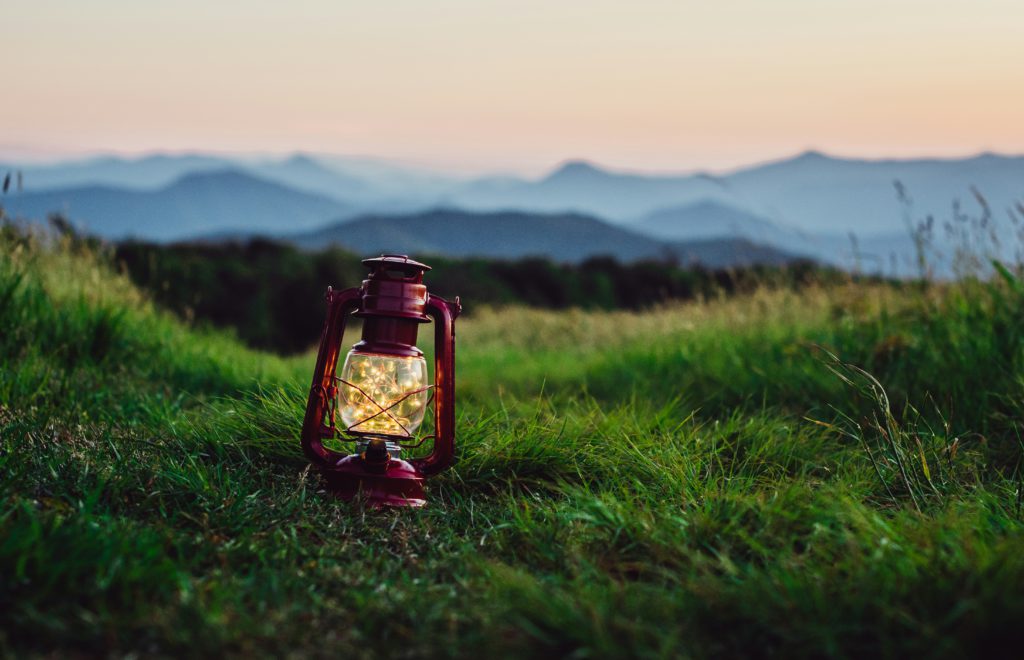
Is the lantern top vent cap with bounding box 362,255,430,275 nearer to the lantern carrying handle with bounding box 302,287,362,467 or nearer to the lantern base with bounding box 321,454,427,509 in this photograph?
the lantern carrying handle with bounding box 302,287,362,467

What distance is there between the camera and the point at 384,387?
3154 mm

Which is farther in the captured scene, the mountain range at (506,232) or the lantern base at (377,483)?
the mountain range at (506,232)

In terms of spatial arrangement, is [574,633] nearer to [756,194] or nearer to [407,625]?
[407,625]

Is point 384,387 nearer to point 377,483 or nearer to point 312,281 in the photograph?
point 377,483

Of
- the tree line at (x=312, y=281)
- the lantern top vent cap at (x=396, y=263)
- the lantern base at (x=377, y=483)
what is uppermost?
the lantern top vent cap at (x=396, y=263)

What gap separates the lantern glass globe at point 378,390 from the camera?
3143mm

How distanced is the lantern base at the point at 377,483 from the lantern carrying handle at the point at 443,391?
7cm

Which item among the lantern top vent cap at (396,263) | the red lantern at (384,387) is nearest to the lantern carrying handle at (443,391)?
the red lantern at (384,387)

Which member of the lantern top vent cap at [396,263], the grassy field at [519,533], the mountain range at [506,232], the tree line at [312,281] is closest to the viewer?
the grassy field at [519,533]

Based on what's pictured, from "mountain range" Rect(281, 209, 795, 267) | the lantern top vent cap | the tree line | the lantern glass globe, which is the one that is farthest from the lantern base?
"mountain range" Rect(281, 209, 795, 267)

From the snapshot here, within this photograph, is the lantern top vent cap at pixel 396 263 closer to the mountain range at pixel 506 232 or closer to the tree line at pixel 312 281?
the tree line at pixel 312 281

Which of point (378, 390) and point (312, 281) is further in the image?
point (312, 281)

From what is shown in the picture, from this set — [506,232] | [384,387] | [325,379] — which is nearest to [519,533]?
[384,387]

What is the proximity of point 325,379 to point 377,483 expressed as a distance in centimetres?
45
